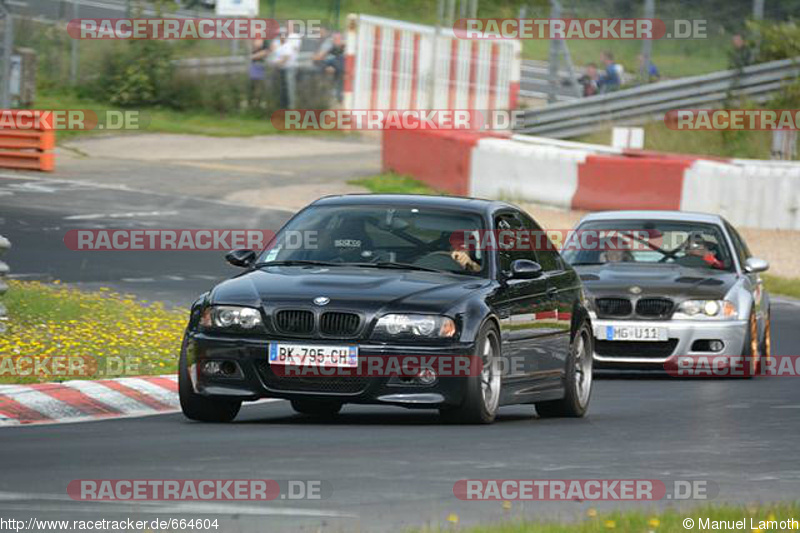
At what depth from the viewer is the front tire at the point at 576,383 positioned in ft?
41.9

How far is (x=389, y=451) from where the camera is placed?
9805 mm

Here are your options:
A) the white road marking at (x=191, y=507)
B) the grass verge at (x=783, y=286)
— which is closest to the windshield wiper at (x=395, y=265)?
the white road marking at (x=191, y=507)

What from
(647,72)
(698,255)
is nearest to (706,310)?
(698,255)

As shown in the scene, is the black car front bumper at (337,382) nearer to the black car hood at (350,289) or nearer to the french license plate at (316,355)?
the french license plate at (316,355)

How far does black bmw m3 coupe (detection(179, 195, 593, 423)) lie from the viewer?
10.9 metres

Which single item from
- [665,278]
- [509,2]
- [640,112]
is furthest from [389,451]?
[509,2]

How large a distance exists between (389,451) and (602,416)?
132 inches

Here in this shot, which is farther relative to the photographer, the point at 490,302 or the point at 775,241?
the point at 775,241

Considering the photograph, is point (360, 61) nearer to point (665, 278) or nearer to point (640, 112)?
point (640, 112)

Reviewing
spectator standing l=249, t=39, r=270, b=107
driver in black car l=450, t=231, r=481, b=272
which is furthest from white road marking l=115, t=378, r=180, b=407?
spectator standing l=249, t=39, r=270, b=107

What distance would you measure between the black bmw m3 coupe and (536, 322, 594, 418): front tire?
6.6 inches

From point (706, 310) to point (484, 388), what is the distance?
5.39 metres

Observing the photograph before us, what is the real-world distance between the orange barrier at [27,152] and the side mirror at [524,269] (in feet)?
68.7

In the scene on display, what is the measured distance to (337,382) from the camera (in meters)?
10.9
